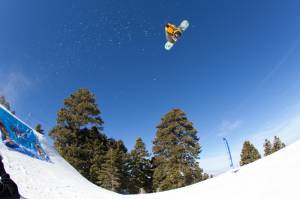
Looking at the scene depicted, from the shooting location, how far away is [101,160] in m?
46.4

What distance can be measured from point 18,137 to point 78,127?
2673 cm

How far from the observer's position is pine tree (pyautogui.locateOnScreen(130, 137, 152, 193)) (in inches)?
1988

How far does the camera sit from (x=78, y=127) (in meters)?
50.2

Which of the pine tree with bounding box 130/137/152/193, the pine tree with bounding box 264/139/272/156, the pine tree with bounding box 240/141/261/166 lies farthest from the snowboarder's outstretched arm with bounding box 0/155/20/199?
the pine tree with bounding box 264/139/272/156

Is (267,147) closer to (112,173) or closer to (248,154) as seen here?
(248,154)

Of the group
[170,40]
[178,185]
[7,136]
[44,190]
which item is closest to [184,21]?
[170,40]

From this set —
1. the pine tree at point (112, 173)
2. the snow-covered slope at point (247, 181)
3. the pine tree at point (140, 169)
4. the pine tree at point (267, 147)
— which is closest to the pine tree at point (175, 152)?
the pine tree at point (140, 169)

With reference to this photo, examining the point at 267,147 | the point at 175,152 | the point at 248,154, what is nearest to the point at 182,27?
the point at 175,152

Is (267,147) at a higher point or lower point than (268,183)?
higher

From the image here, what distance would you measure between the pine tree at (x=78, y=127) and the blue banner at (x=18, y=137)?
20320 millimetres

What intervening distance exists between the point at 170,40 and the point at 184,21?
93.3 inches

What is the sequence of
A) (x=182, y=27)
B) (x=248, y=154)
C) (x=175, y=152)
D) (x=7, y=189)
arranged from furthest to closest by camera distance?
(x=248, y=154) → (x=175, y=152) → (x=182, y=27) → (x=7, y=189)

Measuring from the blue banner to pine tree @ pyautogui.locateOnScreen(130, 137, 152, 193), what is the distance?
25866 mm

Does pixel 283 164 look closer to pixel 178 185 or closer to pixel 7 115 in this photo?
pixel 7 115
